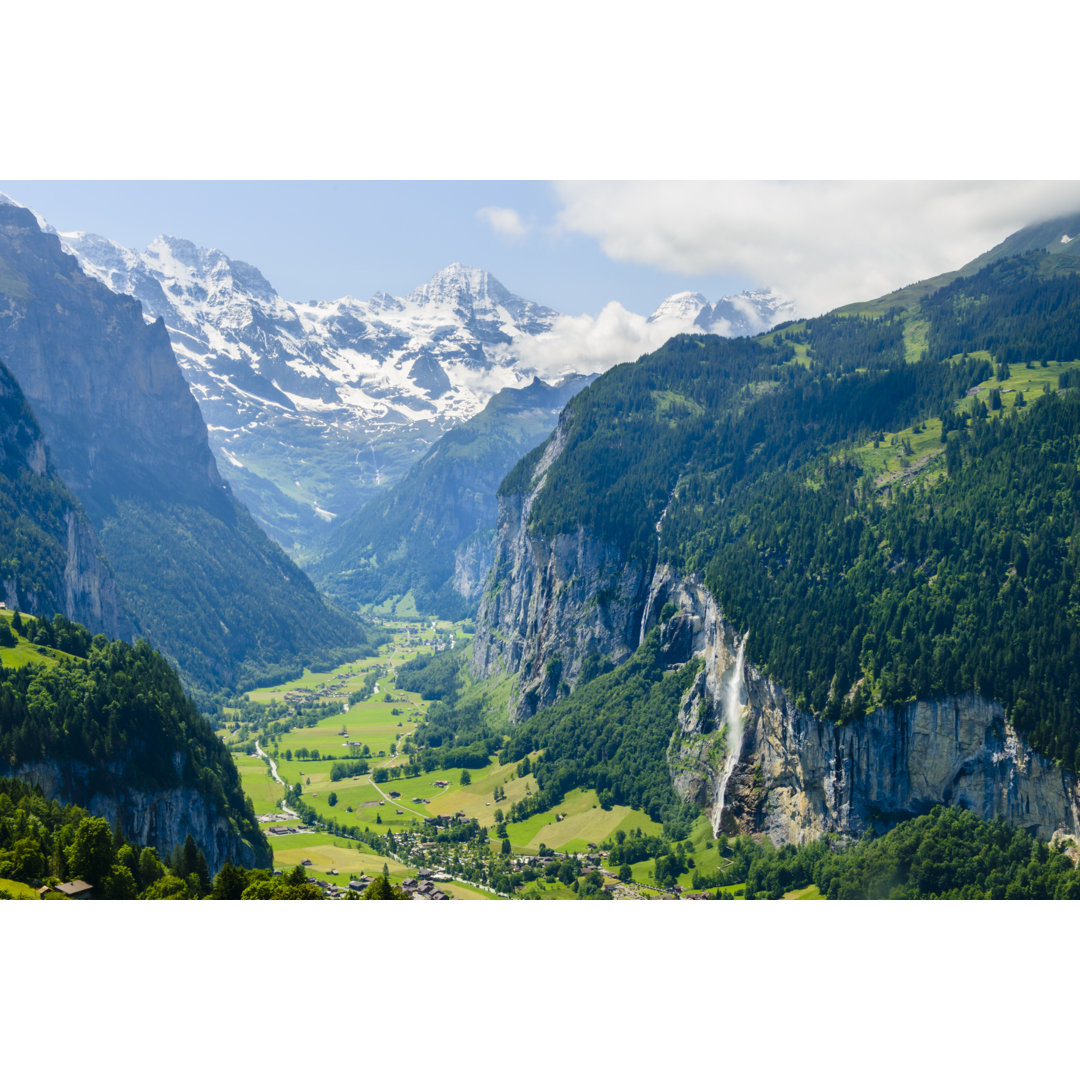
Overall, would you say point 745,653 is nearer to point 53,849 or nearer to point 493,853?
point 493,853

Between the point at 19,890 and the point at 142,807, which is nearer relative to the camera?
the point at 19,890

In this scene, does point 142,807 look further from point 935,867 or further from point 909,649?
point 909,649

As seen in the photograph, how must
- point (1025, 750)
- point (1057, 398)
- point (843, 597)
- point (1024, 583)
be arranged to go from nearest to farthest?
point (1025, 750) → point (1024, 583) → point (843, 597) → point (1057, 398)

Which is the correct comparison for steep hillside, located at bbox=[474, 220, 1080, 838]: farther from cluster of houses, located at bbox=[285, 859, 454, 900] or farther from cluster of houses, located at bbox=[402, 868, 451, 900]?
cluster of houses, located at bbox=[285, 859, 454, 900]

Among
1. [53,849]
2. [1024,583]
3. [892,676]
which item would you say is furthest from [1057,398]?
[53,849]

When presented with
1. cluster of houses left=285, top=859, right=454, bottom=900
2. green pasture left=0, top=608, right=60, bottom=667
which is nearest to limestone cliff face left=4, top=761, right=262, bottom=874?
cluster of houses left=285, top=859, right=454, bottom=900

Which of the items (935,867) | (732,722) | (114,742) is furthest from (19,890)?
(732,722)

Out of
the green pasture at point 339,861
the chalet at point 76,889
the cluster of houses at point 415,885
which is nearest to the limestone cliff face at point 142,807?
the cluster of houses at point 415,885
